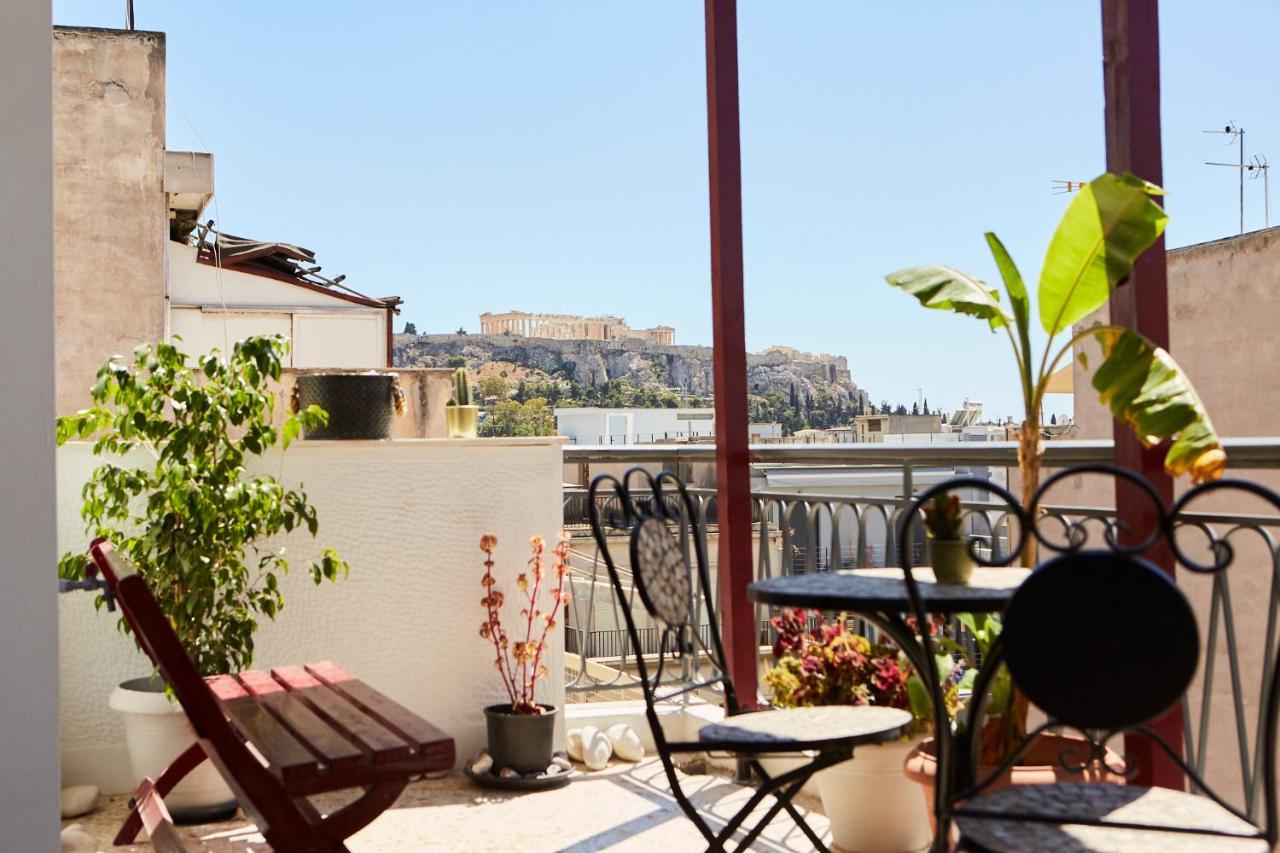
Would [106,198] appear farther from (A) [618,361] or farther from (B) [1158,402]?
(A) [618,361]

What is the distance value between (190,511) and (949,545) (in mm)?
2378

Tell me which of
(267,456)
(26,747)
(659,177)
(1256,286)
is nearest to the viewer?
(26,747)

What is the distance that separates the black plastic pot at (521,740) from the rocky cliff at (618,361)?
11.6 metres

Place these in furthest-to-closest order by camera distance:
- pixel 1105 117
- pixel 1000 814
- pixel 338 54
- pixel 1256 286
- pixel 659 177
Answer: pixel 659 177, pixel 338 54, pixel 1256 286, pixel 1105 117, pixel 1000 814

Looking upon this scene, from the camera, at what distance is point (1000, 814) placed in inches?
64.0

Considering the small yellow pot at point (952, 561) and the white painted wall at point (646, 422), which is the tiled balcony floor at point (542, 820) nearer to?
the small yellow pot at point (952, 561)

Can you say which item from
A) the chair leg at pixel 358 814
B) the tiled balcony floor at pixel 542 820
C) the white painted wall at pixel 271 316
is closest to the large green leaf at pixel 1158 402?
the tiled balcony floor at pixel 542 820

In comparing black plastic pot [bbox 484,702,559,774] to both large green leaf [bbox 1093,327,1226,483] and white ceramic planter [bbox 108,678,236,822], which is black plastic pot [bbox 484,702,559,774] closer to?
white ceramic planter [bbox 108,678,236,822]

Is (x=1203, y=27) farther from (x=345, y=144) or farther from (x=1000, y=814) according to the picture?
(x=1000, y=814)

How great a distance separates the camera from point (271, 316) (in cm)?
1273

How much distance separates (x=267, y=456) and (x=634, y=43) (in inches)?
1019

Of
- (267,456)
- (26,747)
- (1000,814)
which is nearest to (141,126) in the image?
(267,456)

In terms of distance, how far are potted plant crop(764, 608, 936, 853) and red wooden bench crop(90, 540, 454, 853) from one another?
3.44ft

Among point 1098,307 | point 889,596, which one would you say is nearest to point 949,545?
point 889,596
